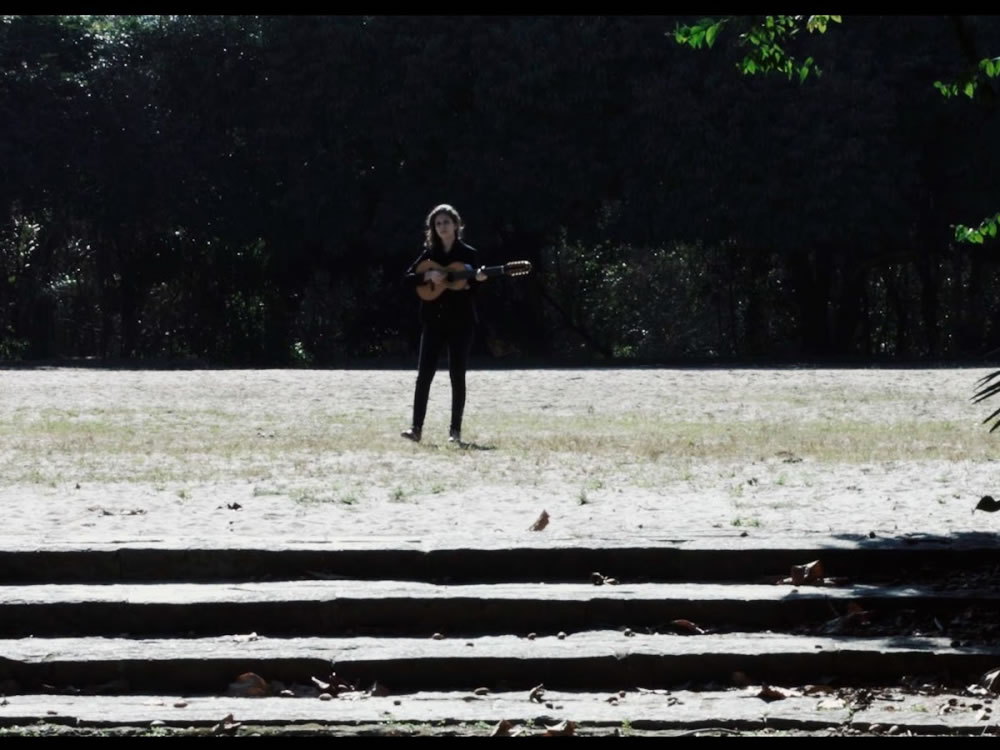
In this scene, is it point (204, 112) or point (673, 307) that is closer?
point (204, 112)

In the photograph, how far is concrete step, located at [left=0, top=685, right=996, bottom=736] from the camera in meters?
6.11

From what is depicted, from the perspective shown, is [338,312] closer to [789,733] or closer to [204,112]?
[204,112]

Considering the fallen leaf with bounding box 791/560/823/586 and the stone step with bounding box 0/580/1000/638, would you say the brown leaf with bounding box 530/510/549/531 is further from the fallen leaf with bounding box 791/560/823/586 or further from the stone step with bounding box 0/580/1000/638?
the fallen leaf with bounding box 791/560/823/586

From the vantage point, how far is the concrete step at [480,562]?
7.92 m

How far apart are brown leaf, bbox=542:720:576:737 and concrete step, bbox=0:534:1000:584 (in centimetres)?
186

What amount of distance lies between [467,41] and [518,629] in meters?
26.2

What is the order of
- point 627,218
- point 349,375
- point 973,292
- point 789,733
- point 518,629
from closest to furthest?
point 789,733 → point 518,629 → point 349,375 → point 627,218 → point 973,292

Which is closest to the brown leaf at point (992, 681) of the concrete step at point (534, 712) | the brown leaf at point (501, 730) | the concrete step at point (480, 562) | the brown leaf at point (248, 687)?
the concrete step at point (534, 712)

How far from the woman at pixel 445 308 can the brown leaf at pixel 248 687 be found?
7102 mm

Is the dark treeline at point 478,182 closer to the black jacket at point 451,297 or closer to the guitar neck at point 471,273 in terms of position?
the black jacket at point 451,297

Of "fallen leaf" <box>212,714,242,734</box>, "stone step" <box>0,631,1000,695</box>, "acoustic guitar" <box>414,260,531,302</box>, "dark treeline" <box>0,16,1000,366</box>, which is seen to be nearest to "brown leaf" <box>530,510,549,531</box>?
"stone step" <box>0,631,1000,695</box>

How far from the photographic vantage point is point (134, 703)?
655 cm

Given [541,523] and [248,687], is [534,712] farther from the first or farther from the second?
[541,523]

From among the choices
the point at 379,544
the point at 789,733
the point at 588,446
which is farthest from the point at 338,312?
the point at 789,733
